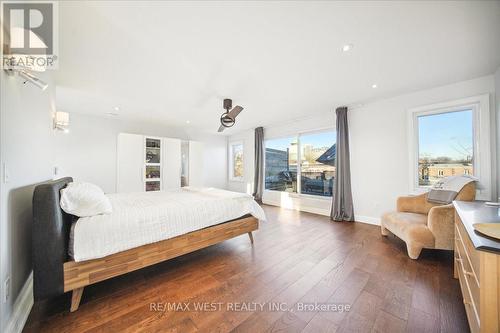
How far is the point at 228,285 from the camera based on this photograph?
1769 mm

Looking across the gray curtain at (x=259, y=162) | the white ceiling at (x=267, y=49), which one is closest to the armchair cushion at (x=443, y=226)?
the white ceiling at (x=267, y=49)

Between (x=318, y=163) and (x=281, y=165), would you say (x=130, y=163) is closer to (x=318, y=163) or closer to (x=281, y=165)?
(x=281, y=165)

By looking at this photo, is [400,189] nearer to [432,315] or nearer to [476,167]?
[476,167]

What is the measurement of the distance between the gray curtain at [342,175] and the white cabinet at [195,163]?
3837 mm

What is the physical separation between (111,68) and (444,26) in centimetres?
358

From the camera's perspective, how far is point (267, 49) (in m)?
1.97

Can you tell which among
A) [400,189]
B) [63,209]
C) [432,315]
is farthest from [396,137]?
[63,209]

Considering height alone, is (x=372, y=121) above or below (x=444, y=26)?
below

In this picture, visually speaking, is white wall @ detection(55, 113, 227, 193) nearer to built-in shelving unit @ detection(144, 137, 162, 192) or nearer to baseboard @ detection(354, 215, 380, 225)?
built-in shelving unit @ detection(144, 137, 162, 192)

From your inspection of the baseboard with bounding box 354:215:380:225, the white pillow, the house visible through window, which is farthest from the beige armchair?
the white pillow

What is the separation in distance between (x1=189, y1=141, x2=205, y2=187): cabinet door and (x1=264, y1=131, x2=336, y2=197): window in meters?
2.04

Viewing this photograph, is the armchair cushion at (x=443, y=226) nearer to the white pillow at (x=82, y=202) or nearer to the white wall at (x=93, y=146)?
the white pillow at (x=82, y=202)

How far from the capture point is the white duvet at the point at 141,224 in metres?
1.47

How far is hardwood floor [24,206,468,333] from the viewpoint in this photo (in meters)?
1.33
